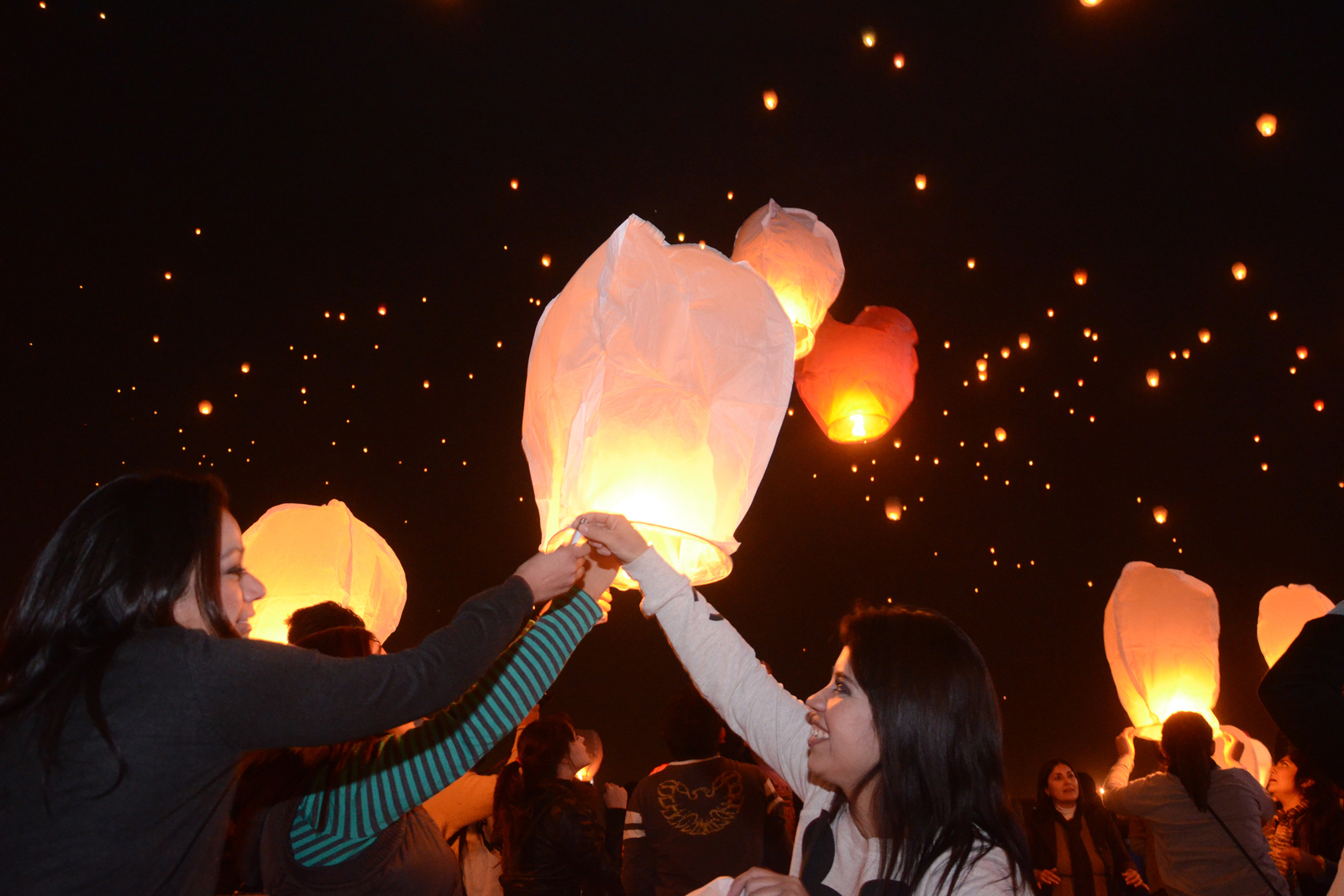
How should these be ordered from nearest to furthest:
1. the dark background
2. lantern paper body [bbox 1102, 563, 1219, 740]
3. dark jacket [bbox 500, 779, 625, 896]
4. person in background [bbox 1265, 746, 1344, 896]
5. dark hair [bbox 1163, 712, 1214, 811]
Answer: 1. dark jacket [bbox 500, 779, 625, 896]
2. dark hair [bbox 1163, 712, 1214, 811]
3. lantern paper body [bbox 1102, 563, 1219, 740]
4. person in background [bbox 1265, 746, 1344, 896]
5. the dark background

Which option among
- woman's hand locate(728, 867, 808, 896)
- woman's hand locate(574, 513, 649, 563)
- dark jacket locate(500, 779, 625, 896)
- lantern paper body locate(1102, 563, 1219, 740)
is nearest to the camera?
woman's hand locate(728, 867, 808, 896)

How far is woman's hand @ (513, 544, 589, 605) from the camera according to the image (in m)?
1.37

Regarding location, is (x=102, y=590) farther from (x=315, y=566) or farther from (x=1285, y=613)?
(x=1285, y=613)

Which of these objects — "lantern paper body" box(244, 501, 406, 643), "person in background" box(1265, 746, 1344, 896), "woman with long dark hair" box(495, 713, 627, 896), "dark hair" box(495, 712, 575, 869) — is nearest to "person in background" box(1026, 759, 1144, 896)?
"person in background" box(1265, 746, 1344, 896)

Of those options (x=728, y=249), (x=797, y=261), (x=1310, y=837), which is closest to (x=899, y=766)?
(x=797, y=261)

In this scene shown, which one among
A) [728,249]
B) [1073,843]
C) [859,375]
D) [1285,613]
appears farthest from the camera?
[728,249]

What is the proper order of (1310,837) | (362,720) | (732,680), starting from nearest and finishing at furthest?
(362,720) → (732,680) → (1310,837)

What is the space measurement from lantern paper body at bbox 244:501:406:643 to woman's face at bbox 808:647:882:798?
1741 mm

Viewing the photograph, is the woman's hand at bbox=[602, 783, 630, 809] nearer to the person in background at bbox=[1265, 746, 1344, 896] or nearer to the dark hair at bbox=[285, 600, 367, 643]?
the dark hair at bbox=[285, 600, 367, 643]

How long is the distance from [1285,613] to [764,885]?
4538 millimetres

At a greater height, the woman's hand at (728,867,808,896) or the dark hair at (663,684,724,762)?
the woman's hand at (728,867,808,896)

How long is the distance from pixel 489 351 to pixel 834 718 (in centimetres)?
498

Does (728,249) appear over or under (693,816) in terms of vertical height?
over

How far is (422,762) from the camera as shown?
1.43 m
